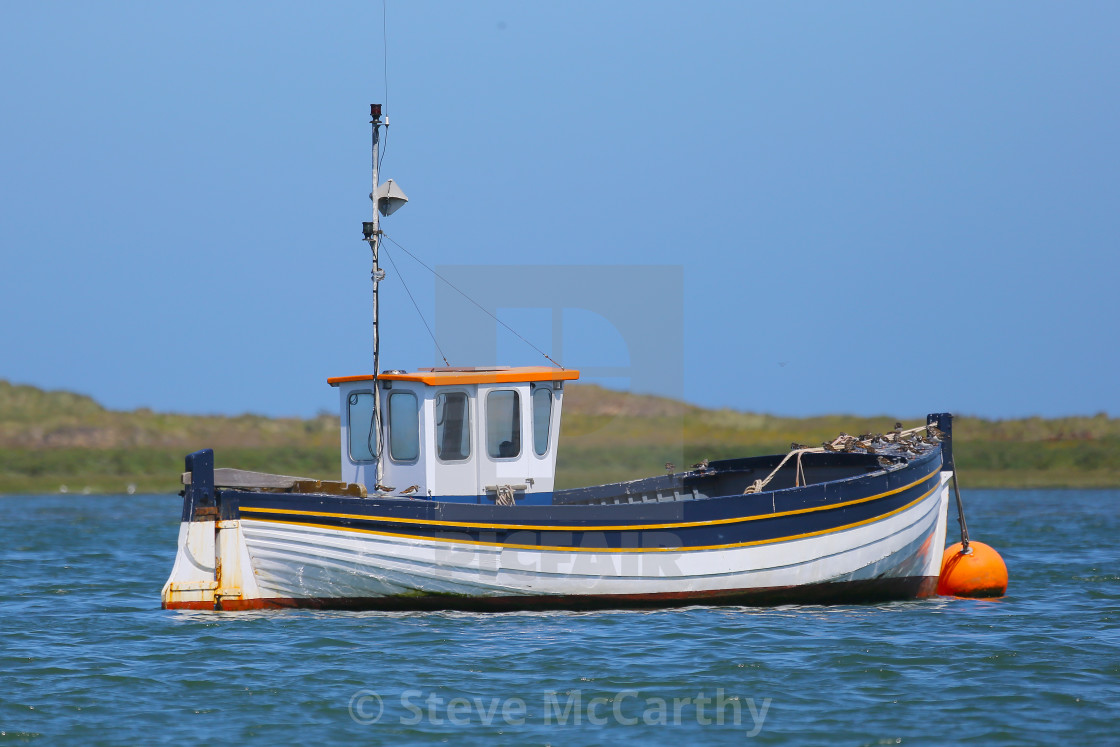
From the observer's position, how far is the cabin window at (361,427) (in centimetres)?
1526

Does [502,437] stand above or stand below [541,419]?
below

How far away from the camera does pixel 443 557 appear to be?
1377 centimetres

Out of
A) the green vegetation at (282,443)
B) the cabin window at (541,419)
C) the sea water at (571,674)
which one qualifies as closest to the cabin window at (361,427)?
the cabin window at (541,419)

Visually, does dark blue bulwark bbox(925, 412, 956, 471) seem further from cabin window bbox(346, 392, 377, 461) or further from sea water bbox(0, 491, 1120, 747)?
cabin window bbox(346, 392, 377, 461)

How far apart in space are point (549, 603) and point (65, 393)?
4397cm

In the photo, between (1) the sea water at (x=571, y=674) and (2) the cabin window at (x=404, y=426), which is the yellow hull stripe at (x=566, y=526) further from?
(2) the cabin window at (x=404, y=426)

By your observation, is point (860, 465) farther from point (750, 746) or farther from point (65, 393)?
point (65, 393)

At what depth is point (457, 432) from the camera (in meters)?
14.8

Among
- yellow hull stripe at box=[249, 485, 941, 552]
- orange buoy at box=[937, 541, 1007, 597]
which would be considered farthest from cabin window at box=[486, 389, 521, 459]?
orange buoy at box=[937, 541, 1007, 597]

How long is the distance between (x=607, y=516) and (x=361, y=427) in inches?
139

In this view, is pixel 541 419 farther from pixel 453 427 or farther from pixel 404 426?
pixel 404 426

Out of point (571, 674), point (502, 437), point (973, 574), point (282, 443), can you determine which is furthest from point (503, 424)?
point (282, 443)

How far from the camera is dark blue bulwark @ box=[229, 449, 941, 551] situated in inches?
531

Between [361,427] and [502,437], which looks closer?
[502,437]
